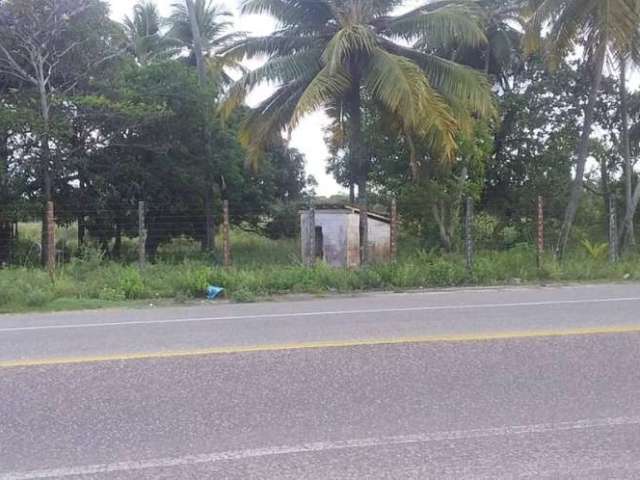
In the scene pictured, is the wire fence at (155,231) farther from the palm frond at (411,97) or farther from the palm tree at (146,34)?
the palm tree at (146,34)

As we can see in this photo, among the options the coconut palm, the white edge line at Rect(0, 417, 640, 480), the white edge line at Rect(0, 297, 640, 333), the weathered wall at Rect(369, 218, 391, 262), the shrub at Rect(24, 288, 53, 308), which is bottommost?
the white edge line at Rect(0, 417, 640, 480)

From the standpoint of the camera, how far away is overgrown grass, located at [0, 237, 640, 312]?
12547 millimetres

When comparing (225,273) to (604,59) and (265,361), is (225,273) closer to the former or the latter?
(265,361)

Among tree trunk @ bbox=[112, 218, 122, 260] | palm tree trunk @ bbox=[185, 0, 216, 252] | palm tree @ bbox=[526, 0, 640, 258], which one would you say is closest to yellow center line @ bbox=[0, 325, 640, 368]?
palm tree @ bbox=[526, 0, 640, 258]

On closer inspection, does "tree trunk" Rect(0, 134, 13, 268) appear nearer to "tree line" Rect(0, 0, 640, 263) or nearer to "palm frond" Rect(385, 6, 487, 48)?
"tree line" Rect(0, 0, 640, 263)

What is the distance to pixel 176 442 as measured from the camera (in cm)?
445

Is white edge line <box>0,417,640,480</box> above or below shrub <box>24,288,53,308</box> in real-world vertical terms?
below

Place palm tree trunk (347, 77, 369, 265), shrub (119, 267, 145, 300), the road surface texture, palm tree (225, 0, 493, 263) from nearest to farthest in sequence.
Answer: the road surface texture
shrub (119, 267, 145, 300)
palm tree (225, 0, 493, 263)
palm tree trunk (347, 77, 369, 265)

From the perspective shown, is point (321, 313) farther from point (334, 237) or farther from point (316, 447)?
point (334, 237)

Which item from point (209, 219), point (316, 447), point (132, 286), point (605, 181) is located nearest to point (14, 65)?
point (209, 219)

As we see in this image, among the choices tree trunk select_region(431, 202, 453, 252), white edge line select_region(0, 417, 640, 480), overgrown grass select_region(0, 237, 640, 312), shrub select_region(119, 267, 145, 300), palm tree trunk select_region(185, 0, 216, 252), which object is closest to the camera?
white edge line select_region(0, 417, 640, 480)

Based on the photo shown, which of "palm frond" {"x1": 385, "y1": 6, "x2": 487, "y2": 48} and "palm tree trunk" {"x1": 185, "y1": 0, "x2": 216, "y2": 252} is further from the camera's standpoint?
"palm tree trunk" {"x1": 185, "y1": 0, "x2": 216, "y2": 252}

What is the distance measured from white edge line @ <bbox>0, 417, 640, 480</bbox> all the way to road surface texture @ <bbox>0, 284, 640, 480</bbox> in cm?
2

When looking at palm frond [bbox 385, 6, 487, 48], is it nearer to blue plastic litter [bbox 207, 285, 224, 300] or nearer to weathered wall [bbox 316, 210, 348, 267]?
weathered wall [bbox 316, 210, 348, 267]
